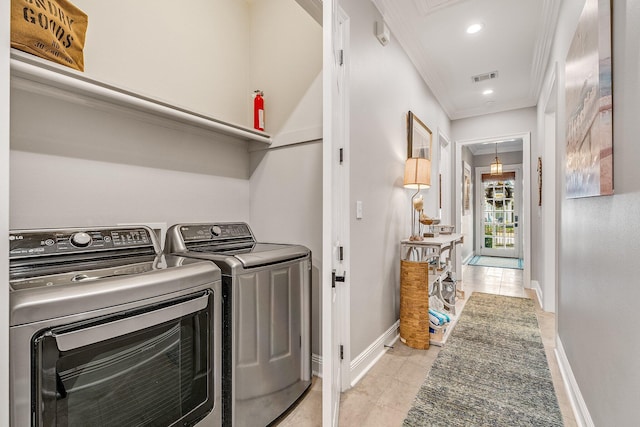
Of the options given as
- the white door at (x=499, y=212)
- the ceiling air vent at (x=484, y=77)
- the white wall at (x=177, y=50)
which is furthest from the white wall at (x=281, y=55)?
the white door at (x=499, y=212)

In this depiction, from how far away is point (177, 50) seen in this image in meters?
1.98

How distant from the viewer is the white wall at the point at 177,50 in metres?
1.62

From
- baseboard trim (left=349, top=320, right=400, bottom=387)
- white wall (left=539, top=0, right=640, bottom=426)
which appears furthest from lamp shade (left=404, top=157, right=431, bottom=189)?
baseboard trim (left=349, top=320, right=400, bottom=387)

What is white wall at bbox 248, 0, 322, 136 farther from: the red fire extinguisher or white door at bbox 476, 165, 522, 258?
white door at bbox 476, 165, 522, 258

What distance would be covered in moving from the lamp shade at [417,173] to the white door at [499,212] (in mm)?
5867

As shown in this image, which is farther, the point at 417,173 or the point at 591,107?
the point at 417,173

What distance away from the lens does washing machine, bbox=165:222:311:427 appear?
4.53ft

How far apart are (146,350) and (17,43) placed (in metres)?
1.23

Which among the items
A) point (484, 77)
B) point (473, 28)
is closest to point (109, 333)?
point (473, 28)

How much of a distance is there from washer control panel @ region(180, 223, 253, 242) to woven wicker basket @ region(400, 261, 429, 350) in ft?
4.45

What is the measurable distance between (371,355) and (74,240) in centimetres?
193

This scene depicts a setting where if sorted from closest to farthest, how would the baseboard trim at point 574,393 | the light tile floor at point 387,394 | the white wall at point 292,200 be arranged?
the baseboard trim at point 574,393
the light tile floor at point 387,394
the white wall at point 292,200

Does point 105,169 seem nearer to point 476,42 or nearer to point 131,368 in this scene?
point 131,368

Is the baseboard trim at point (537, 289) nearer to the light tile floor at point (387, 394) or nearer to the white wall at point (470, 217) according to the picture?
the light tile floor at point (387, 394)
